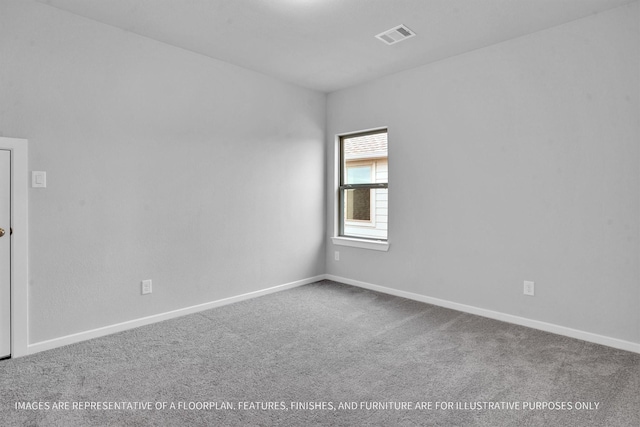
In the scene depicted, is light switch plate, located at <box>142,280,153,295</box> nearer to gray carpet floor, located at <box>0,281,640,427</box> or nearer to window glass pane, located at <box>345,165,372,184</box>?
gray carpet floor, located at <box>0,281,640,427</box>

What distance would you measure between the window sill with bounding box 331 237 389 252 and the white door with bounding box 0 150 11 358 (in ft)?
10.8

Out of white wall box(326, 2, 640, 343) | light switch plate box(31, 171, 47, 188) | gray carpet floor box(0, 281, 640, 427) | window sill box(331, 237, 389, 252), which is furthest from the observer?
window sill box(331, 237, 389, 252)

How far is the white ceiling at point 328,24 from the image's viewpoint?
2.68 meters

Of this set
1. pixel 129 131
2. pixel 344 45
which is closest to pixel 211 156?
pixel 129 131

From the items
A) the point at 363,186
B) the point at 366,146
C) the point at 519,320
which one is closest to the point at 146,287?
the point at 363,186

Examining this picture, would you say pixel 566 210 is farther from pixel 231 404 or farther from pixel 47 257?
pixel 47 257

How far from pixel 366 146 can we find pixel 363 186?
507 mm

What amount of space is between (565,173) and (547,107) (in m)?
0.58

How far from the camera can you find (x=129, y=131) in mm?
3111

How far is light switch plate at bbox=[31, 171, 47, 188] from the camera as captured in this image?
2634 millimetres

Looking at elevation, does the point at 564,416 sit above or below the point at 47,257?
below

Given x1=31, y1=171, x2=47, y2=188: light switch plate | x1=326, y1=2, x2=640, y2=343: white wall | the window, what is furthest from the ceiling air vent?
x1=31, y1=171, x2=47, y2=188: light switch plate

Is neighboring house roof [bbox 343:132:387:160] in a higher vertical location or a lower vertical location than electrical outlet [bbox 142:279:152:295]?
higher

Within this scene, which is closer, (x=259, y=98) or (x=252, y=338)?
(x=252, y=338)
